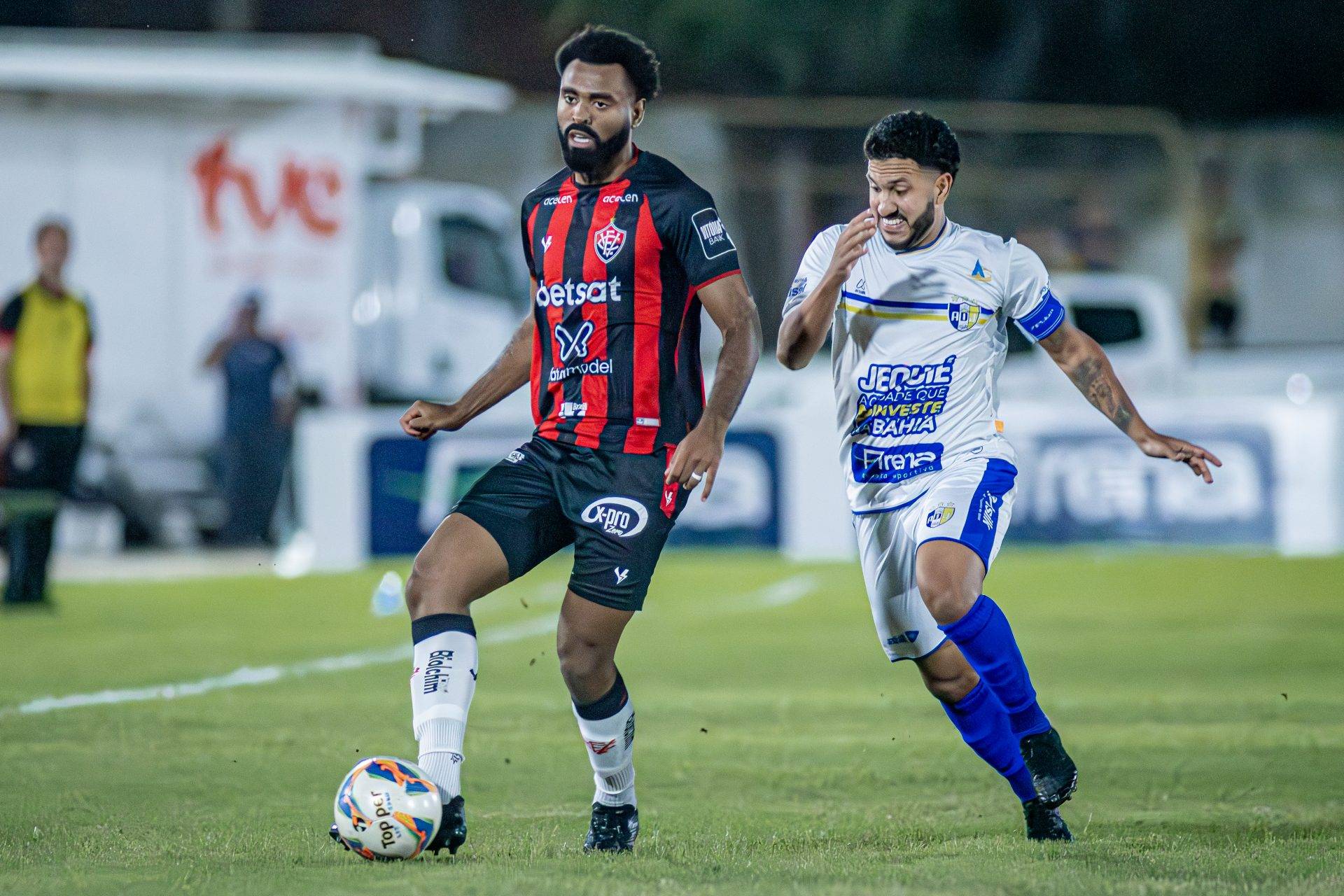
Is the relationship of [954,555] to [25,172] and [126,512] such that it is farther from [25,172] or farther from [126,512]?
[25,172]

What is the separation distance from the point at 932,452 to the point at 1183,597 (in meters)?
7.83

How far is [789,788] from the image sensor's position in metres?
6.63

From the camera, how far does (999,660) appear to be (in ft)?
18.2

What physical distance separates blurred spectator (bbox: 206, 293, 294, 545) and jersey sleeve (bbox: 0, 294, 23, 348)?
4.20 metres

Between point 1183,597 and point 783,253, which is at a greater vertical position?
point 783,253

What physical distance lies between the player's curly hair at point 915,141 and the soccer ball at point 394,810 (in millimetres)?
2130

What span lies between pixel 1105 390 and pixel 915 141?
2.98 feet

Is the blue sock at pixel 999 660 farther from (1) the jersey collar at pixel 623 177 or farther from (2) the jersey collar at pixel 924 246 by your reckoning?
(1) the jersey collar at pixel 623 177

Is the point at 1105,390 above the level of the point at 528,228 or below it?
below

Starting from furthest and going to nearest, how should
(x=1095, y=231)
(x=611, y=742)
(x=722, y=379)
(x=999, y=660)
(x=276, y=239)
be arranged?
1. (x=1095, y=231)
2. (x=276, y=239)
3. (x=999, y=660)
4. (x=611, y=742)
5. (x=722, y=379)

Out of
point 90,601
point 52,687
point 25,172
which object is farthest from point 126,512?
point 52,687

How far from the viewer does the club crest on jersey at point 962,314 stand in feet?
18.9

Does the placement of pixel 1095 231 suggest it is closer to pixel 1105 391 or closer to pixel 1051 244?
pixel 1051 244

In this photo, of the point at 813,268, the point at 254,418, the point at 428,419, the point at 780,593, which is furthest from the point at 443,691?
the point at 254,418
